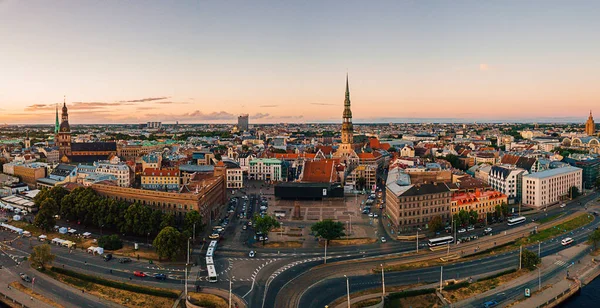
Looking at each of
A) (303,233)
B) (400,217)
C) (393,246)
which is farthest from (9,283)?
(400,217)

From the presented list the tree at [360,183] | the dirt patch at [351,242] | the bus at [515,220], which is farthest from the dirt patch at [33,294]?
the tree at [360,183]

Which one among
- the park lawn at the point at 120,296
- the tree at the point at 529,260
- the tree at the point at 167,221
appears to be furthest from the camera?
the tree at the point at 167,221

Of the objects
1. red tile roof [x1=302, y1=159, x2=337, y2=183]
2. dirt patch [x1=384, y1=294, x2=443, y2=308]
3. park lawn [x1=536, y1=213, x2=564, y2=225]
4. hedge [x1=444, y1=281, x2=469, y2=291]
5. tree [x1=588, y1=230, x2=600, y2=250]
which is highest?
red tile roof [x1=302, y1=159, x2=337, y2=183]

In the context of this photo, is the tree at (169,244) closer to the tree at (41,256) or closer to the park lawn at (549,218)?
the tree at (41,256)

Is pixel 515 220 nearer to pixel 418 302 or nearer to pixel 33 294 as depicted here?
pixel 418 302

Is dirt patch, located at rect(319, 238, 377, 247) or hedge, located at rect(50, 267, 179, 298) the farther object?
dirt patch, located at rect(319, 238, 377, 247)

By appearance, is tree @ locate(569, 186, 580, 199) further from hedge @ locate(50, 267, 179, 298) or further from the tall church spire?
hedge @ locate(50, 267, 179, 298)

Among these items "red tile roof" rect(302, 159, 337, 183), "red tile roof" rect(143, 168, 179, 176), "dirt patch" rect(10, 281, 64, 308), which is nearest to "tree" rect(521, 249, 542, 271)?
"dirt patch" rect(10, 281, 64, 308)
